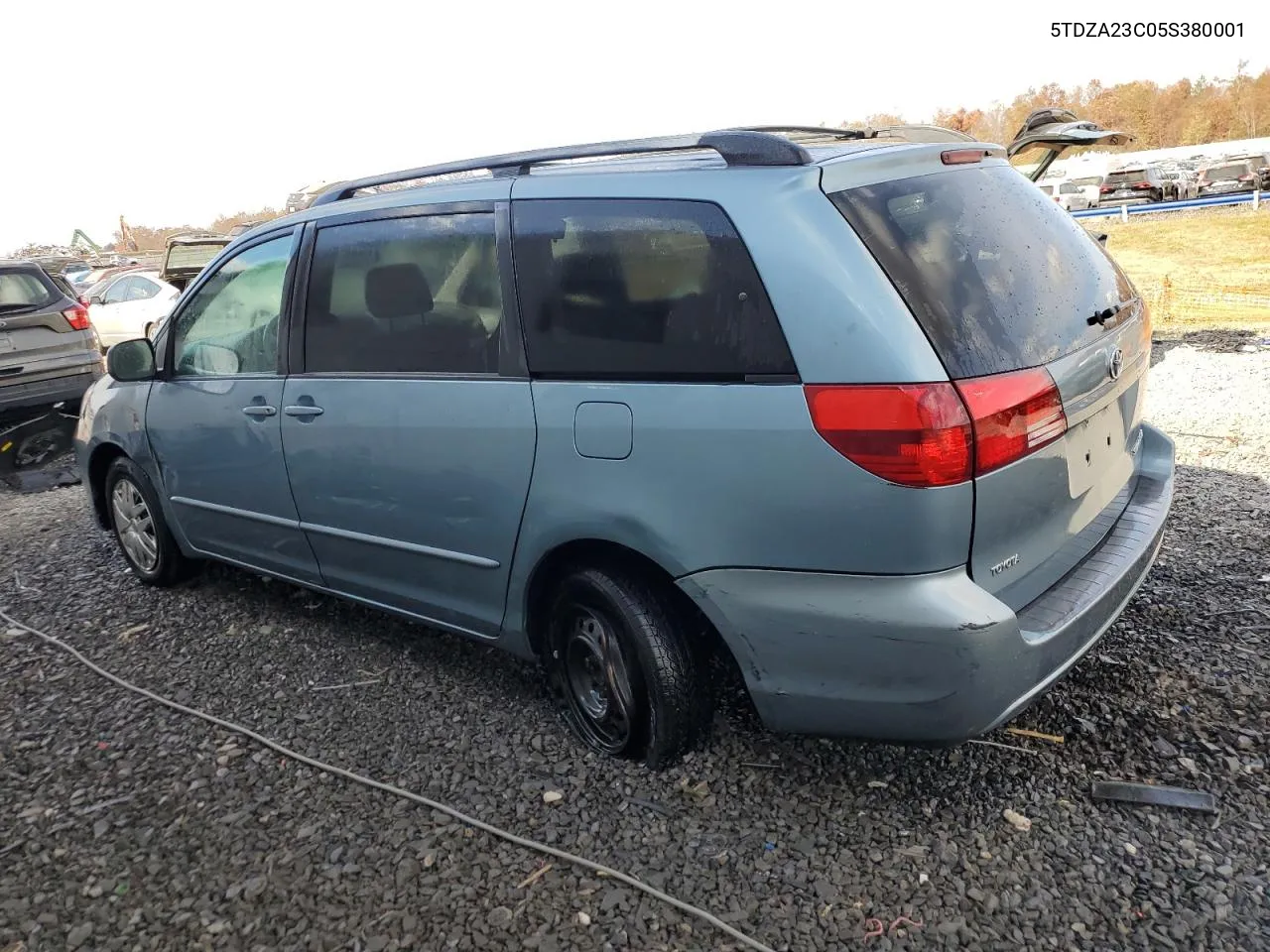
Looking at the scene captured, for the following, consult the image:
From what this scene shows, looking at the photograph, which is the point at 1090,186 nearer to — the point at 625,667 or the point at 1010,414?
the point at 1010,414

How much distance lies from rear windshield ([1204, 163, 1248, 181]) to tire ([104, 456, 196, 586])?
36920 millimetres

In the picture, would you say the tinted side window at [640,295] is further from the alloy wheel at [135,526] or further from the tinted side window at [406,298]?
the alloy wheel at [135,526]

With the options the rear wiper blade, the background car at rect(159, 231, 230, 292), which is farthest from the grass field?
the background car at rect(159, 231, 230, 292)

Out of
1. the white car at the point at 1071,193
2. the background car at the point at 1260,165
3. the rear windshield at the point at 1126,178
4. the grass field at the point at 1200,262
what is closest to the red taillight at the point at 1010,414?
the grass field at the point at 1200,262

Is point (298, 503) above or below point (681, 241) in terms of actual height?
below

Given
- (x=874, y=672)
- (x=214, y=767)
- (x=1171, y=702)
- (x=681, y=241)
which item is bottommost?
(x=1171, y=702)

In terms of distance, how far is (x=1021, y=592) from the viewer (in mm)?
2428

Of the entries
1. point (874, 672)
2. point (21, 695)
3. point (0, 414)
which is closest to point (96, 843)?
point (21, 695)

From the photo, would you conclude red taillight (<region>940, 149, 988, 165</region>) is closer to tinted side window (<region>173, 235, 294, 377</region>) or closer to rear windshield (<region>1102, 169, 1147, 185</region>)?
tinted side window (<region>173, 235, 294, 377</region>)

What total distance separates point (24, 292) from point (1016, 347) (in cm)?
921

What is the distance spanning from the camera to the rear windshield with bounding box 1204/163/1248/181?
32094 millimetres

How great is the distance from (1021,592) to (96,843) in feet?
8.91

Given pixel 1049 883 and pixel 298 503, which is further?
pixel 298 503

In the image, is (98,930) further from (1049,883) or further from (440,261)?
(1049,883)
